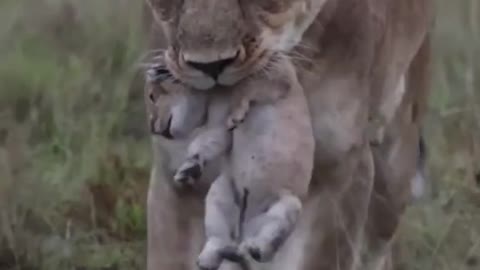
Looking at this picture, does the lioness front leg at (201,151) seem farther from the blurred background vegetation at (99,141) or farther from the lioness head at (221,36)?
the blurred background vegetation at (99,141)

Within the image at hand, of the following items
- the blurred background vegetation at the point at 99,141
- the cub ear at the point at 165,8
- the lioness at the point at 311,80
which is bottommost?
the blurred background vegetation at the point at 99,141

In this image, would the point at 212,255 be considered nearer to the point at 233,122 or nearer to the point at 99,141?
the point at 233,122

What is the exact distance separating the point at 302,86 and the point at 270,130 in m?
0.51

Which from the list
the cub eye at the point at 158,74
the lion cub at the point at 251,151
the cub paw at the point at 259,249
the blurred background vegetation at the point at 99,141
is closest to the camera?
the cub paw at the point at 259,249

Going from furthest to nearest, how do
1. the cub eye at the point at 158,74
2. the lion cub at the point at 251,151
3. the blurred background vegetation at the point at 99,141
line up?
the blurred background vegetation at the point at 99,141 → the cub eye at the point at 158,74 → the lion cub at the point at 251,151

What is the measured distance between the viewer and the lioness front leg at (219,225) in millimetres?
4105

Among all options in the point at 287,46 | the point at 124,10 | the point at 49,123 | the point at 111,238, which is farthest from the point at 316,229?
the point at 124,10

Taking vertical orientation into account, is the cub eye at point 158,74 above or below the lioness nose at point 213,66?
below

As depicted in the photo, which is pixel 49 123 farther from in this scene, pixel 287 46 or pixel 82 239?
pixel 287 46

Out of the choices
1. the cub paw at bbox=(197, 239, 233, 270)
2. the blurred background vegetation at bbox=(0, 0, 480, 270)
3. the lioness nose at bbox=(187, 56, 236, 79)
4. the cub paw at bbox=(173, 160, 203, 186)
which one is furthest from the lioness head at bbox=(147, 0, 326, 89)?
the blurred background vegetation at bbox=(0, 0, 480, 270)

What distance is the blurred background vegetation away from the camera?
5.88 meters

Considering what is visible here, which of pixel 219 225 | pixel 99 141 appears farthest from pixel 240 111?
pixel 99 141

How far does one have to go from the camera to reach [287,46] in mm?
4562

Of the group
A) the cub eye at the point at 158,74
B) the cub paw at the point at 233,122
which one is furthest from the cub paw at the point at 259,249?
the cub eye at the point at 158,74
